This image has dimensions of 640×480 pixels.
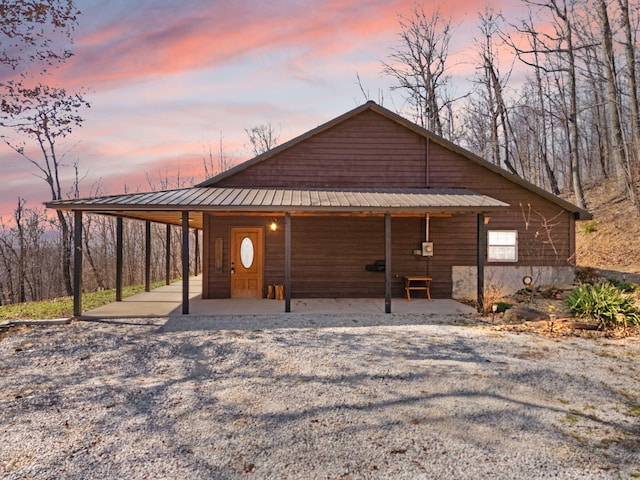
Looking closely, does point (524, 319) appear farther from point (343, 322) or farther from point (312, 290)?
point (312, 290)

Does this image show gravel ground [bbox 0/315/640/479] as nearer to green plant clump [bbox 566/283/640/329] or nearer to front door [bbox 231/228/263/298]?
green plant clump [bbox 566/283/640/329]

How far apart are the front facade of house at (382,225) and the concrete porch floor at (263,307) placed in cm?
74

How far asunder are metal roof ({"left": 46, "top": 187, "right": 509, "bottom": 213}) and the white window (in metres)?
1.83

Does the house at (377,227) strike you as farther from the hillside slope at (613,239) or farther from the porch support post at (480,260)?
the hillside slope at (613,239)

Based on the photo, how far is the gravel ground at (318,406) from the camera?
3.49 meters

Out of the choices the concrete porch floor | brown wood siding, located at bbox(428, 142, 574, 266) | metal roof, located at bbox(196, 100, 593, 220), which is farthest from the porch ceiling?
the concrete porch floor

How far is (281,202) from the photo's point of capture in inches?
399

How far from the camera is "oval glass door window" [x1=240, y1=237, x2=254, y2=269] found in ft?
40.9

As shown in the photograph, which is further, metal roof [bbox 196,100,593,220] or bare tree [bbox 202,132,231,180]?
bare tree [bbox 202,132,231,180]

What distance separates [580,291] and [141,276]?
2939 cm

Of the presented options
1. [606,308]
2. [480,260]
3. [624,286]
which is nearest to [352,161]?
[480,260]

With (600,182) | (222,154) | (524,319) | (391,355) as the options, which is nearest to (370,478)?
(391,355)

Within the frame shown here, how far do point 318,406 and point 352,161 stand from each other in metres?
9.66

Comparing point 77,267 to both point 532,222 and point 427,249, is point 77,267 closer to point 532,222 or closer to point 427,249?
point 427,249
